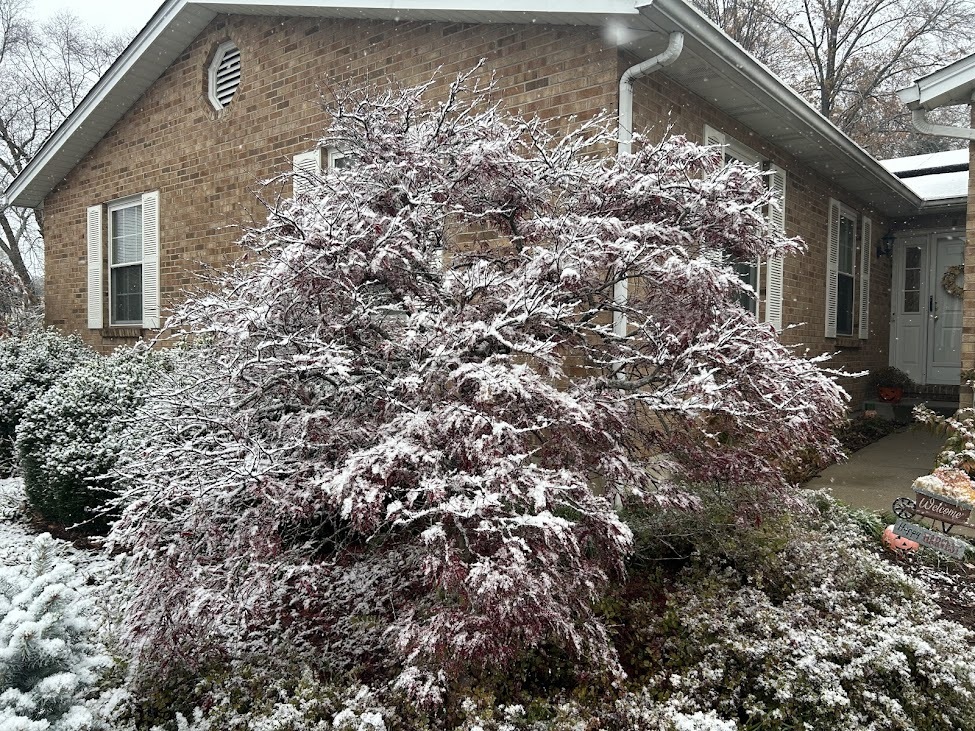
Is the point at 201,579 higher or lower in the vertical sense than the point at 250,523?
lower

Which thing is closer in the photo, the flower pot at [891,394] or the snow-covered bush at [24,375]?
the snow-covered bush at [24,375]

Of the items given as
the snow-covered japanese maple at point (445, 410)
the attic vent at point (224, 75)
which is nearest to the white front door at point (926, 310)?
the snow-covered japanese maple at point (445, 410)

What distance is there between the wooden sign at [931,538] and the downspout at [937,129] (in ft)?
11.7

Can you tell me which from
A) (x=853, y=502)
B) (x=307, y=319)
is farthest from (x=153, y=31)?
(x=853, y=502)

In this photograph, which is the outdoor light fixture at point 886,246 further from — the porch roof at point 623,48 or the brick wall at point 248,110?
the brick wall at point 248,110

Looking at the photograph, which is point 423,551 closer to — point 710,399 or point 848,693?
point 710,399

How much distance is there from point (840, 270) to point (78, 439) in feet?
30.8

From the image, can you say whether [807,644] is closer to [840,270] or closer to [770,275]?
[770,275]

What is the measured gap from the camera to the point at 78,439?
18.5ft

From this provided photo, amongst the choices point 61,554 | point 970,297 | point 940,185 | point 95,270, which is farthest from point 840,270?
point 95,270

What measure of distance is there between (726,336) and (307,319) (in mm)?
2131

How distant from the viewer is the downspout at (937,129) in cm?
624

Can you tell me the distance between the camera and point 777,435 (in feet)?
12.5

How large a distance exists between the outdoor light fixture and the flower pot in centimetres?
207
